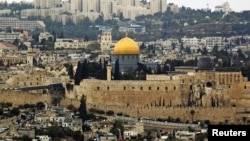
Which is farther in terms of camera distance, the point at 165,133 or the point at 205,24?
the point at 205,24

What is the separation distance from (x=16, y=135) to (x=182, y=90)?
42.5 ft

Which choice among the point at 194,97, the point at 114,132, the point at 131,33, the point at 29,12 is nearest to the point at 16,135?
the point at 114,132

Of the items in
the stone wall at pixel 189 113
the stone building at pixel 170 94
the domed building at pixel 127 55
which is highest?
the domed building at pixel 127 55

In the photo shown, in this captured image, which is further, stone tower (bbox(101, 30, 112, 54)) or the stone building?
stone tower (bbox(101, 30, 112, 54))

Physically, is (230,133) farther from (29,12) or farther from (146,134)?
(29,12)

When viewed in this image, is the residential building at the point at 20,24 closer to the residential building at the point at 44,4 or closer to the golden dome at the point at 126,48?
the residential building at the point at 44,4

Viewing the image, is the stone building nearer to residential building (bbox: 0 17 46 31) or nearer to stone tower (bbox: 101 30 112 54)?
stone tower (bbox: 101 30 112 54)

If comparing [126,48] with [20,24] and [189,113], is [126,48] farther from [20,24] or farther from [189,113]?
[20,24]

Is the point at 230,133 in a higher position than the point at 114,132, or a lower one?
higher

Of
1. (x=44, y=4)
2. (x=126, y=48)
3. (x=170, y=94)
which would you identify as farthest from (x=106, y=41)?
(x=44, y=4)

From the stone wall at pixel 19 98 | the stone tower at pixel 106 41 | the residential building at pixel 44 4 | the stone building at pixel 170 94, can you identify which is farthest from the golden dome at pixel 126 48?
the residential building at pixel 44 4

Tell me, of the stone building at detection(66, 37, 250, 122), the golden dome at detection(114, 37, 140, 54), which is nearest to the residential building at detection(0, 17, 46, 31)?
the golden dome at detection(114, 37, 140, 54)

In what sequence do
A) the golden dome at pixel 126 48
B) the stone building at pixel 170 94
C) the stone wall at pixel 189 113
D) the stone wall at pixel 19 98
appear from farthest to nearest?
the golden dome at pixel 126 48 < the stone building at pixel 170 94 < the stone wall at pixel 19 98 < the stone wall at pixel 189 113

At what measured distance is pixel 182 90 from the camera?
42.1 metres
